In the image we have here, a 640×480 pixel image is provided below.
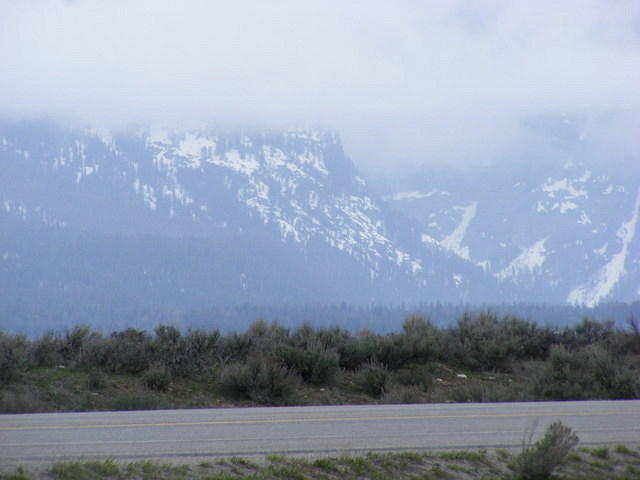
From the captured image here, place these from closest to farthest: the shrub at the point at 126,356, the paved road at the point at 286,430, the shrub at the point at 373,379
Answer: the paved road at the point at 286,430 → the shrub at the point at 373,379 → the shrub at the point at 126,356

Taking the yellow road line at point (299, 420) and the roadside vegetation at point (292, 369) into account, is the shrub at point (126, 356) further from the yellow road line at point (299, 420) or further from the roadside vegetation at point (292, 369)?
the yellow road line at point (299, 420)

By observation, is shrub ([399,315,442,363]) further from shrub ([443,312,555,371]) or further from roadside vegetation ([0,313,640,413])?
shrub ([443,312,555,371])

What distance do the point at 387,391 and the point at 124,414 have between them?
605 centimetres

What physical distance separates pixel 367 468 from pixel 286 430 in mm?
1758

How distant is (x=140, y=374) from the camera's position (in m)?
16.7

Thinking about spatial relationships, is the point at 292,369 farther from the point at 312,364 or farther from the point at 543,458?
the point at 543,458

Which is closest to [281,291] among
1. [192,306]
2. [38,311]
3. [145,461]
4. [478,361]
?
[192,306]

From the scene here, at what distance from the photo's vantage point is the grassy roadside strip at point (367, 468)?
829 cm

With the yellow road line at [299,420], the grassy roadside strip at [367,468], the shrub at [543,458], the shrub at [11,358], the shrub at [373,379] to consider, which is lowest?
the shrub at [373,379]

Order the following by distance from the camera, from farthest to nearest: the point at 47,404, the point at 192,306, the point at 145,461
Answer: the point at 192,306, the point at 47,404, the point at 145,461

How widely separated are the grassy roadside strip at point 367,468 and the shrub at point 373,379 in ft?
22.6

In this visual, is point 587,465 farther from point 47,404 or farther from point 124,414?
point 47,404

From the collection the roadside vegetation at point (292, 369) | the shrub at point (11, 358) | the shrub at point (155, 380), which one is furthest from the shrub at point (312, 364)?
the shrub at point (11, 358)

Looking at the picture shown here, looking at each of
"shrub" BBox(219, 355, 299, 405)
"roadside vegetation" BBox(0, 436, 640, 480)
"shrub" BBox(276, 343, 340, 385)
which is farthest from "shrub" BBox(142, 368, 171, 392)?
"roadside vegetation" BBox(0, 436, 640, 480)
